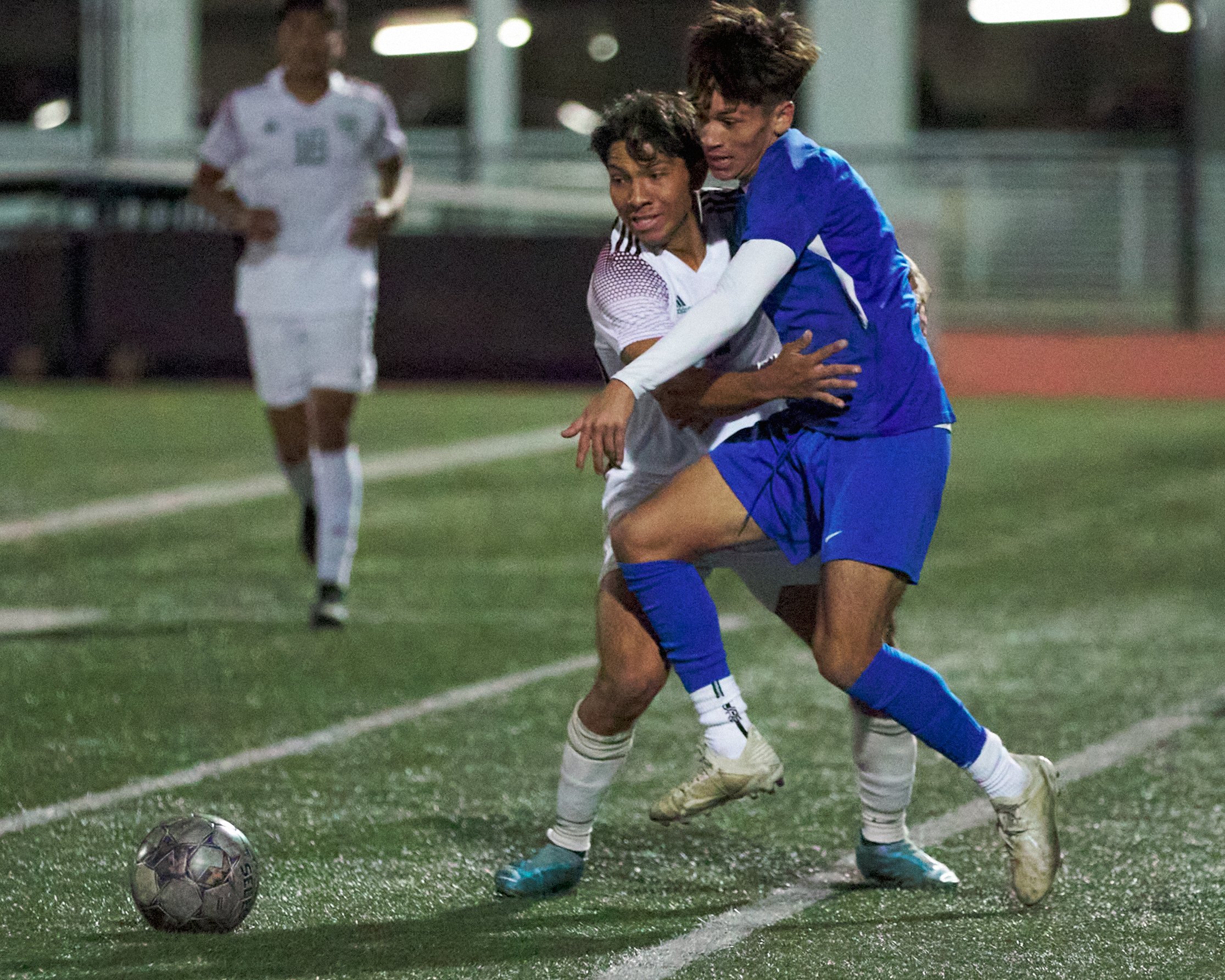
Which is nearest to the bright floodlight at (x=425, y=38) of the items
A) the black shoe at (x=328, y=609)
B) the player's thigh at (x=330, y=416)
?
the player's thigh at (x=330, y=416)

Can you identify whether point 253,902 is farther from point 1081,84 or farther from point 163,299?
point 1081,84

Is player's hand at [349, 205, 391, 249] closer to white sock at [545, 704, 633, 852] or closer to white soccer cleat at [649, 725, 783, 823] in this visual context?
white sock at [545, 704, 633, 852]

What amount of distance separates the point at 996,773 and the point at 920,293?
3.31 feet

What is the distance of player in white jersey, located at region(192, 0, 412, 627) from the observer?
7773 mm

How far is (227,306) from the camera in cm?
1802

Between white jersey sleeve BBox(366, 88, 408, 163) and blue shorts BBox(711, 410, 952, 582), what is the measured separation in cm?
445

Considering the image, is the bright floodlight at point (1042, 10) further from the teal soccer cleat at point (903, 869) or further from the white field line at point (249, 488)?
the teal soccer cleat at point (903, 869)

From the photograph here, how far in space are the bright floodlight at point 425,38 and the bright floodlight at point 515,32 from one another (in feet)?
1.35

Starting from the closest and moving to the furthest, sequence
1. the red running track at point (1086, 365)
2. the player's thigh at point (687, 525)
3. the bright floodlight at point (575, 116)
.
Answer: the player's thigh at point (687, 525)
the red running track at point (1086, 365)
the bright floodlight at point (575, 116)

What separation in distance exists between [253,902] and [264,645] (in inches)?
131

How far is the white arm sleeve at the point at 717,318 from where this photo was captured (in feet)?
12.3

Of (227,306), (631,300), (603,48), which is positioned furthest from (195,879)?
(603,48)

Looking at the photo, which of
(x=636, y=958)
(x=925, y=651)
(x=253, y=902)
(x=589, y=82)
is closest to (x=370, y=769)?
(x=253, y=902)

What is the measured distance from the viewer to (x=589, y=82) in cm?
2989
